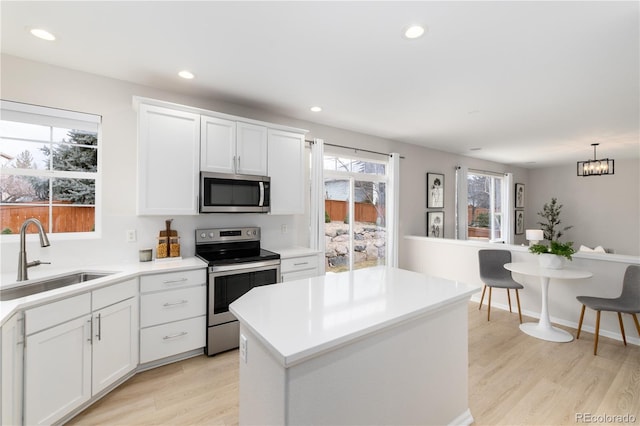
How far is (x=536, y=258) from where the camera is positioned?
3699 mm

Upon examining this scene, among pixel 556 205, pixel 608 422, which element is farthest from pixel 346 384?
pixel 556 205

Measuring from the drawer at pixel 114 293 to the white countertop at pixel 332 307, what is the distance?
48.8 inches

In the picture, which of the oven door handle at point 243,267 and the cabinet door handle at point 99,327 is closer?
the cabinet door handle at point 99,327

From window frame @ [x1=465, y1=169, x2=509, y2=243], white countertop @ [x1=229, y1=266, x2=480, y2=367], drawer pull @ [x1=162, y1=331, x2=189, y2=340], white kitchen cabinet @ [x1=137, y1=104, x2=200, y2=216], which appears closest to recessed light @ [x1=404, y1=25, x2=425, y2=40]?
white countertop @ [x1=229, y1=266, x2=480, y2=367]

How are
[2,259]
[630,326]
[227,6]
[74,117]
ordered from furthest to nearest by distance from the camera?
[630,326]
[74,117]
[2,259]
[227,6]

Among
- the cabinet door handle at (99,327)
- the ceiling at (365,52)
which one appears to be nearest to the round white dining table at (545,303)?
the ceiling at (365,52)

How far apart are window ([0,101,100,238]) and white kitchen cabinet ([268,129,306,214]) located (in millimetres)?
1666

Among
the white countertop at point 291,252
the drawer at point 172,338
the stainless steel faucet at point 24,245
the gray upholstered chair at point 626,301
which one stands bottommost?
the drawer at point 172,338

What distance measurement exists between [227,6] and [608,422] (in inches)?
143

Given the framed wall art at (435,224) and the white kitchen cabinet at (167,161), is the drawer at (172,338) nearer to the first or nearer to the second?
the white kitchen cabinet at (167,161)

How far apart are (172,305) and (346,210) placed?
107 inches

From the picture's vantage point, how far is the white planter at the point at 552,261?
319 centimetres

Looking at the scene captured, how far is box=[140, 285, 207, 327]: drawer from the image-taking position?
2355mm

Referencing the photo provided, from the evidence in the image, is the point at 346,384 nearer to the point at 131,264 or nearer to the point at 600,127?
the point at 131,264
